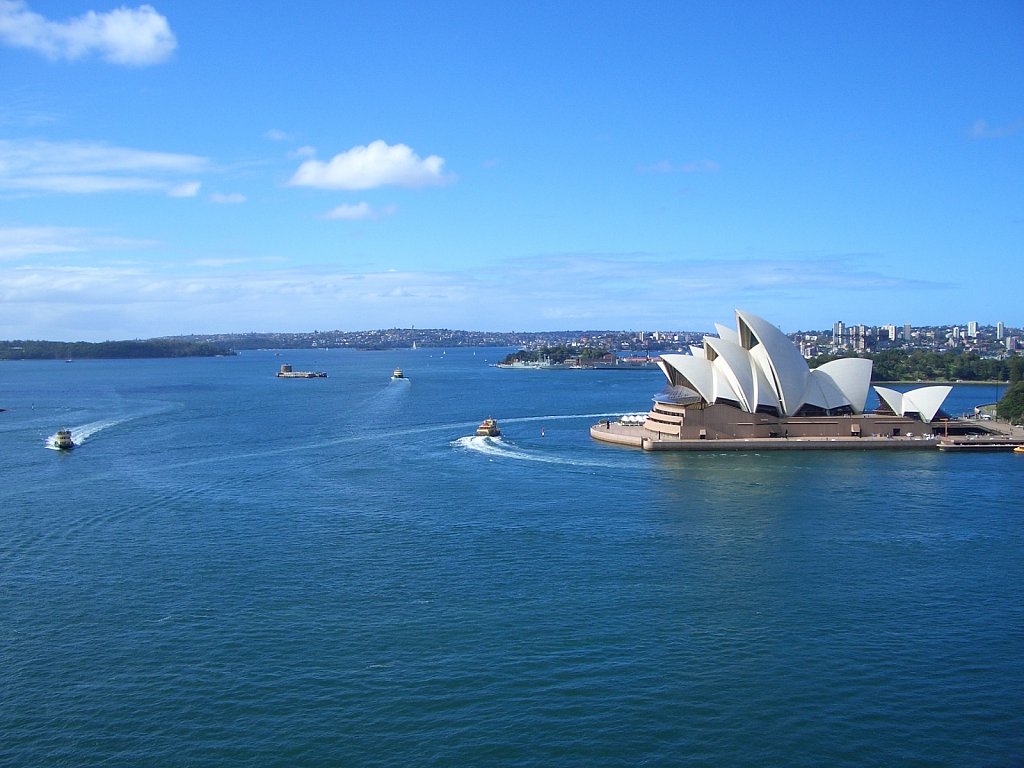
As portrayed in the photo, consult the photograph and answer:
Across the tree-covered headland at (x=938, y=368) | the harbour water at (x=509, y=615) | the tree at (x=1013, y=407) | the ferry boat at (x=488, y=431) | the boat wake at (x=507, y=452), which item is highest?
the tree-covered headland at (x=938, y=368)

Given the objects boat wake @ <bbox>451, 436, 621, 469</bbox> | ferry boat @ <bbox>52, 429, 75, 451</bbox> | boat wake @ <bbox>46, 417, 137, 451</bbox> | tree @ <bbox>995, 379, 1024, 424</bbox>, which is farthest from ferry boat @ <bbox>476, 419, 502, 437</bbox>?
tree @ <bbox>995, 379, 1024, 424</bbox>

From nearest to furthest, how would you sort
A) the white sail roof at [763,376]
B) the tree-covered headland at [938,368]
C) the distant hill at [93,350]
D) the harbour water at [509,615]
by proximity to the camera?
the harbour water at [509,615], the white sail roof at [763,376], the tree-covered headland at [938,368], the distant hill at [93,350]

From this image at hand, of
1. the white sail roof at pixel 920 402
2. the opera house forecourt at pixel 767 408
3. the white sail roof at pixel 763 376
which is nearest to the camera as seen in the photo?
the opera house forecourt at pixel 767 408

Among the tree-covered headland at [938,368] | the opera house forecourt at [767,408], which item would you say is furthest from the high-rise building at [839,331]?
the opera house forecourt at [767,408]

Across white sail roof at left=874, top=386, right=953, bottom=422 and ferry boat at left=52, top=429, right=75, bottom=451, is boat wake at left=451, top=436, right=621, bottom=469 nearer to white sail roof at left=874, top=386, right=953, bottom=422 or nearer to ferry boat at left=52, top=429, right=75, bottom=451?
ferry boat at left=52, top=429, right=75, bottom=451

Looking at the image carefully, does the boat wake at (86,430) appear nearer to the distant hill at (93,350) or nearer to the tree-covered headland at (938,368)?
the tree-covered headland at (938,368)

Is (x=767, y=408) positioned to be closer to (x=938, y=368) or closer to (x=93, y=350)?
(x=938, y=368)

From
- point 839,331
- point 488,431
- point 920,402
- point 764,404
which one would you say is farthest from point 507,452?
point 839,331
